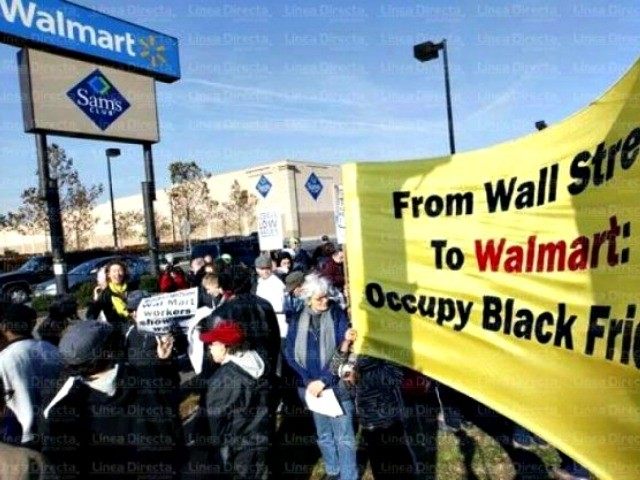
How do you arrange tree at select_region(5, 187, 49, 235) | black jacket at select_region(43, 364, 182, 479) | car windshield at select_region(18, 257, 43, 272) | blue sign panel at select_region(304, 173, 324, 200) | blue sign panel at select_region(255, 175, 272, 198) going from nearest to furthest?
black jacket at select_region(43, 364, 182, 479)
blue sign panel at select_region(304, 173, 324, 200)
blue sign panel at select_region(255, 175, 272, 198)
car windshield at select_region(18, 257, 43, 272)
tree at select_region(5, 187, 49, 235)


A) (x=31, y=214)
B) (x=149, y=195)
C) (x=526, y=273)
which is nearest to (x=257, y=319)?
(x=526, y=273)

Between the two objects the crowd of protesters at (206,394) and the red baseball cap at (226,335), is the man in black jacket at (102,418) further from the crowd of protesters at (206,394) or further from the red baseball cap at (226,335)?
the red baseball cap at (226,335)

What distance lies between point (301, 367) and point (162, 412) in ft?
4.40

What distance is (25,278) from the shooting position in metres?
20.0

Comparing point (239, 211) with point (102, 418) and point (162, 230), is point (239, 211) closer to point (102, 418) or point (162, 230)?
point (162, 230)

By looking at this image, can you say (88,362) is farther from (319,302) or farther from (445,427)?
(445,427)

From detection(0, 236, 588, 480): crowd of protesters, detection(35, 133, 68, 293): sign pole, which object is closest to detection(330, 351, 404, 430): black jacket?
detection(0, 236, 588, 480): crowd of protesters

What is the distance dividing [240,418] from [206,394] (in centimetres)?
38

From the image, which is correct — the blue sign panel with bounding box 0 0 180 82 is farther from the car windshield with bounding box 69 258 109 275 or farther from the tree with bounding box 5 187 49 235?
the tree with bounding box 5 187 49 235

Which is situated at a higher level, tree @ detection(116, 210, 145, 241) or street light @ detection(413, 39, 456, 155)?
street light @ detection(413, 39, 456, 155)

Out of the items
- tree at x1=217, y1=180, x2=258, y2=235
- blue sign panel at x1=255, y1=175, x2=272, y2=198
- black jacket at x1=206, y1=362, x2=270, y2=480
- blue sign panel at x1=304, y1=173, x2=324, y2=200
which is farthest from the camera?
tree at x1=217, y1=180, x2=258, y2=235

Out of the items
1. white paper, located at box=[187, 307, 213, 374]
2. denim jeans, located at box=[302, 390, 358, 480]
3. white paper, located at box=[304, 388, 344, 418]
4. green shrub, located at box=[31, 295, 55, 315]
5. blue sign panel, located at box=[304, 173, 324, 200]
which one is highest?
blue sign panel, located at box=[304, 173, 324, 200]

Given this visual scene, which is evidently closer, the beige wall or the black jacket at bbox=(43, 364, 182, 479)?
the black jacket at bbox=(43, 364, 182, 479)

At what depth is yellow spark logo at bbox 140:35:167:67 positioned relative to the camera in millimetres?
12898
